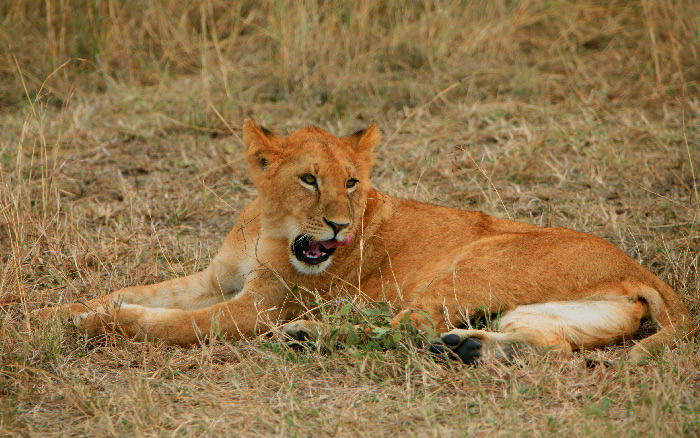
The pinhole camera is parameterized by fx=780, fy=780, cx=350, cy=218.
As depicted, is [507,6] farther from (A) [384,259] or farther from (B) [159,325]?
(B) [159,325]

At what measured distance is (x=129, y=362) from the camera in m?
3.13

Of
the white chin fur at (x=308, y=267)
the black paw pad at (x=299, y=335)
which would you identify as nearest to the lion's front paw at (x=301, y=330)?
the black paw pad at (x=299, y=335)

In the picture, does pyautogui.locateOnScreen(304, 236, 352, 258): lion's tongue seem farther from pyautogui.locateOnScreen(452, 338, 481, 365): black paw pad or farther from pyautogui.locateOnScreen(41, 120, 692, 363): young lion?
pyautogui.locateOnScreen(452, 338, 481, 365): black paw pad

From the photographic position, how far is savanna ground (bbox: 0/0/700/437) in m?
2.66

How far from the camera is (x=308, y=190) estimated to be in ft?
11.2

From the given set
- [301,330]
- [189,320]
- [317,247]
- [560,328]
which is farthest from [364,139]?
[560,328]

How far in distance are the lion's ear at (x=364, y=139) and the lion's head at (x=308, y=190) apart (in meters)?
0.08

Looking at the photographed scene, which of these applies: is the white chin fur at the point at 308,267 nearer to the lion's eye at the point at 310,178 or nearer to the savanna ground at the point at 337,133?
the savanna ground at the point at 337,133

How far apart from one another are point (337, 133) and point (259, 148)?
2.38m

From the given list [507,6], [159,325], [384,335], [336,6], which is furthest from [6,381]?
[507,6]

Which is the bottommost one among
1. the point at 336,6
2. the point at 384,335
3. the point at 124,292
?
the point at 124,292

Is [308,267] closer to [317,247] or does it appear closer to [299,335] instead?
[317,247]

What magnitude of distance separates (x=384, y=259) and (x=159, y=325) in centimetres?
109

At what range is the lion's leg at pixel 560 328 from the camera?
296 cm
